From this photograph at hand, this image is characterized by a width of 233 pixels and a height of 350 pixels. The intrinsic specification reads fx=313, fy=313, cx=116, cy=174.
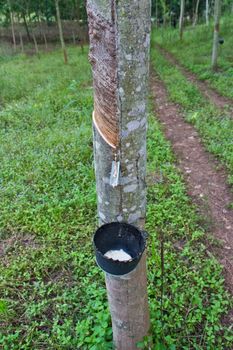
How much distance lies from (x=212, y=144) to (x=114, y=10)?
4.55m

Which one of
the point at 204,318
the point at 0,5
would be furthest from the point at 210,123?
the point at 0,5

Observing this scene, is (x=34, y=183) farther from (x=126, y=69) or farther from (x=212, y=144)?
(x=126, y=69)

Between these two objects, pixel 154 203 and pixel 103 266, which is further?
pixel 154 203

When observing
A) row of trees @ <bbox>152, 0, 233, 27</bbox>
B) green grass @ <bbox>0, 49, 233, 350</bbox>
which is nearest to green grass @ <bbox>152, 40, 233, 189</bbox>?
green grass @ <bbox>0, 49, 233, 350</bbox>

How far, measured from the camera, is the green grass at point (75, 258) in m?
2.59

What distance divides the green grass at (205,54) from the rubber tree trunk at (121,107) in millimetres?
6874

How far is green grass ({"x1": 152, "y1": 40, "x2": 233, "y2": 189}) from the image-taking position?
519 centimetres

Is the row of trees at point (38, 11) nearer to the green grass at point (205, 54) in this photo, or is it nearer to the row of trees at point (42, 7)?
the row of trees at point (42, 7)

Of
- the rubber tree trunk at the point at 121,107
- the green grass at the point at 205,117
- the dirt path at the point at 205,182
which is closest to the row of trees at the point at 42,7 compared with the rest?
the green grass at the point at 205,117

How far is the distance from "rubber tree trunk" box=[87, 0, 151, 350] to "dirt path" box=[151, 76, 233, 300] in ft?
6.15

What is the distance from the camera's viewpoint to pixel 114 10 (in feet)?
3.85

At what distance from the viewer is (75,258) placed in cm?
326

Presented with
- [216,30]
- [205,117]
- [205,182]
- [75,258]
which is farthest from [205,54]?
[75,258]

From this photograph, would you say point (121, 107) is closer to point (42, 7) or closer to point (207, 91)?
point (207, 91)
